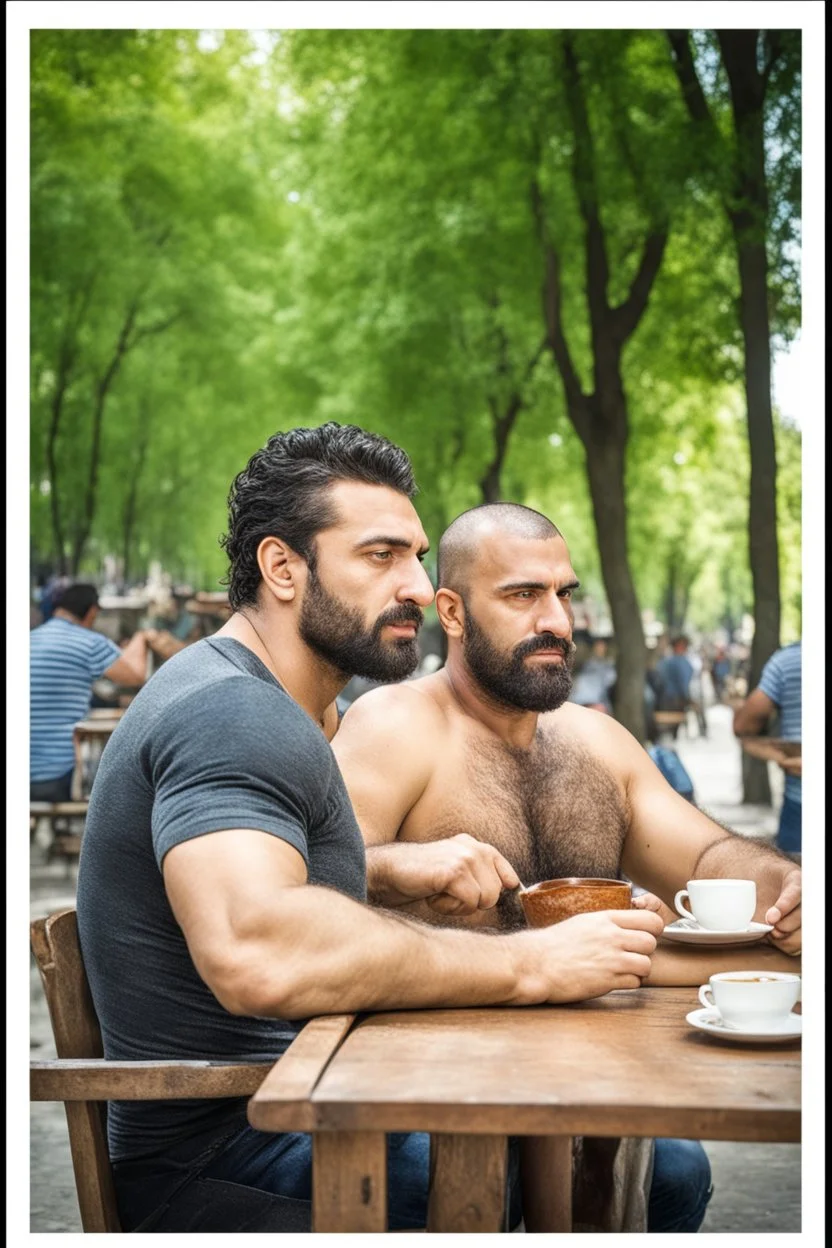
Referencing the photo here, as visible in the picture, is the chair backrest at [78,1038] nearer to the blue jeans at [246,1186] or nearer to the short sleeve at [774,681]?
the blue jeans at [246,1186]

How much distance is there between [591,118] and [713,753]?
12678 millimetres

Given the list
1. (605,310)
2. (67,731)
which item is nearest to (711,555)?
(605,310)

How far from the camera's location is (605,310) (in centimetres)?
1531

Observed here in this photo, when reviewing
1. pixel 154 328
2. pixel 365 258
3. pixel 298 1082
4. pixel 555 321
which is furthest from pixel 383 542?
pixel 154 328

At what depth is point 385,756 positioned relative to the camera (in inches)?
148

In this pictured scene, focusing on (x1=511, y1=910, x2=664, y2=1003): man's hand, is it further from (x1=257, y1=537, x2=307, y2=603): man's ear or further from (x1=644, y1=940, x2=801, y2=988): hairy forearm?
(x1=257, y1=537, x2=307, y2=603): man's ear

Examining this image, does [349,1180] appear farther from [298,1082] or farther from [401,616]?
[401,616]

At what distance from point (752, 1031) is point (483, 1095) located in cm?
52

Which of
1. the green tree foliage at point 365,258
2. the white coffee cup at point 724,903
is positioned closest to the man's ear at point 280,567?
the white coffee cup at point 724,903

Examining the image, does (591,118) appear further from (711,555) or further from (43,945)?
(711,555)

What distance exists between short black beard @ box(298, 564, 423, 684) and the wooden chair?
0.70m

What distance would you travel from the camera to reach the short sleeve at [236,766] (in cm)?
235

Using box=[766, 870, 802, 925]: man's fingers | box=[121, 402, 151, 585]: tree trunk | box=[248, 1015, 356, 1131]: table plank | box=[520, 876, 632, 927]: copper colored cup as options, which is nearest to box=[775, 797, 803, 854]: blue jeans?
box=[766, 870, 802, 925]: man's fingers

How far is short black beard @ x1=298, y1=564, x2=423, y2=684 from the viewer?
2965 millimetres
